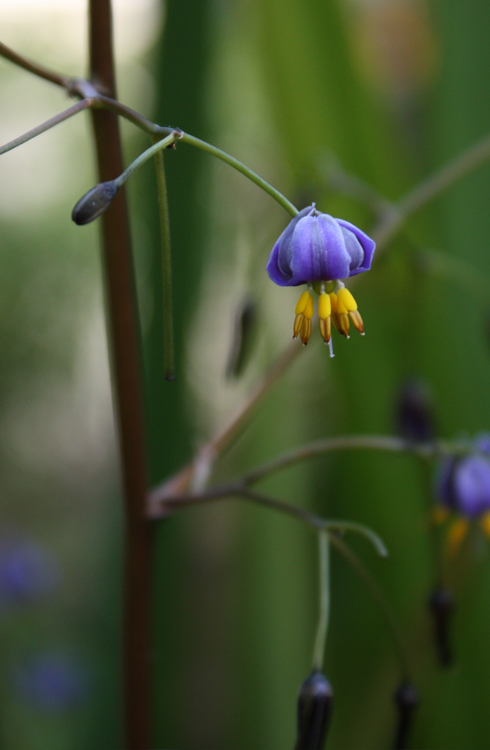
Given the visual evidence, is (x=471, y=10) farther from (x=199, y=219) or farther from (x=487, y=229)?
(x=199, y=219)

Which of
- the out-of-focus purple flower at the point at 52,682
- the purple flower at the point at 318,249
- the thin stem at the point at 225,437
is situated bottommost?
the out-of-focus purple flower at the point at 52,682

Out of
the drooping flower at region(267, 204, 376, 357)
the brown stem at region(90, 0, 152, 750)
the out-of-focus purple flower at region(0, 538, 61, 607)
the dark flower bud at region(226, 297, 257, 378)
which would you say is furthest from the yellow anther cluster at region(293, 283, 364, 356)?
the out-of-focus purple flower at region(0, 538, 61, 607)

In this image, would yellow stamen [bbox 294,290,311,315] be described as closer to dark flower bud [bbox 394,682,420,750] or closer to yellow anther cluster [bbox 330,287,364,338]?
yellow anther cluster [bbox 330,287,364,338]

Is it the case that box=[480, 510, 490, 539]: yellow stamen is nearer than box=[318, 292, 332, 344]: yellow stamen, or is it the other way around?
box=[318, 292, 332, 344]: yellow stamen

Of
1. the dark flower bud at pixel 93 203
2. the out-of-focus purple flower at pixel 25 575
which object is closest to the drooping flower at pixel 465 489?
the dark flower bud at pixel 93 203

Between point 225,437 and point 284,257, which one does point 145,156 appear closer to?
point 284,257

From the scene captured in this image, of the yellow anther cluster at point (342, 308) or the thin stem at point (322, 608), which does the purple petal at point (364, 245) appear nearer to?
the yellow anther cluster at point (342, 308)
